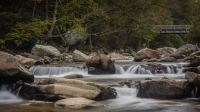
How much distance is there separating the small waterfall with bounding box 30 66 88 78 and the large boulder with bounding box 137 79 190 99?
855 centimetres

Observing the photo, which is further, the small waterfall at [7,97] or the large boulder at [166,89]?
the small waterfall at [7,97]

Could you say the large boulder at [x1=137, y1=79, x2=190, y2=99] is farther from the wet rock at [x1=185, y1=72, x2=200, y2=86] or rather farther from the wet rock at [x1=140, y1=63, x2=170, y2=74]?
the wet rock at [x1=140, y1=63, x2=170, y2=74]

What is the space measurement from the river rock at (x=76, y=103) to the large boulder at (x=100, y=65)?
9.29 m

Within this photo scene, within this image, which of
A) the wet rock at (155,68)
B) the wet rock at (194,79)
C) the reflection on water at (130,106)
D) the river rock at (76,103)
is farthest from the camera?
the wet rock at (155,68)

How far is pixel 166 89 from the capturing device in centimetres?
1209

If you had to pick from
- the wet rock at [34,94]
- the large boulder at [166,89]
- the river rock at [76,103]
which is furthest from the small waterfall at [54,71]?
the river rock at [76,103]

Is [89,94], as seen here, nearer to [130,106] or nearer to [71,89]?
[71,89]

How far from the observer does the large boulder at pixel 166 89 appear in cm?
1208

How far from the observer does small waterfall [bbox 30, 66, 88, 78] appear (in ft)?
67.4

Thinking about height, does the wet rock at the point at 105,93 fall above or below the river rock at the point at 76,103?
above

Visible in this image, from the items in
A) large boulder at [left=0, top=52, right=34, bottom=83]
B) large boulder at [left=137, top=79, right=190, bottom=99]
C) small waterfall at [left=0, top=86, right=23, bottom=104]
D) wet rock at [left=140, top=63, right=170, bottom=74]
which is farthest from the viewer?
wet rock at [left=140, top=63, right=170, bottom=74]

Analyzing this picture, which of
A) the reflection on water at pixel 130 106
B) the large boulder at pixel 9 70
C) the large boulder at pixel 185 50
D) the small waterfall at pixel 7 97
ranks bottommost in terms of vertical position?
the reflection on water at pixel 130 106

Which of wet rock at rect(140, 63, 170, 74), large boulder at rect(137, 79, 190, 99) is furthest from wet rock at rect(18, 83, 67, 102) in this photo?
wet rock at rect(140, 63, 170, 74)

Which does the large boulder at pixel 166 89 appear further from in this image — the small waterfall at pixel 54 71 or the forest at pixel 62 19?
the small waterfall at pixel 54 71
